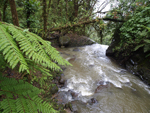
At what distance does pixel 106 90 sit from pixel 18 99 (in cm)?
379

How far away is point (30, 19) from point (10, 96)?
15.4 feet

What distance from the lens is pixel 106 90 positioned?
3793 millimetres

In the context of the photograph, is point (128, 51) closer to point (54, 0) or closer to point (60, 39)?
point (60, 39)

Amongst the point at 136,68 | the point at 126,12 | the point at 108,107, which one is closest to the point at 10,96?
the point at 108,107

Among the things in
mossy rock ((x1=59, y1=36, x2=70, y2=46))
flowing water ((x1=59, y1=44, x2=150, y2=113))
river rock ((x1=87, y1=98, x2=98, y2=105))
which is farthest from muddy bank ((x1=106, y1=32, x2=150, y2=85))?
mossy rock ((x1=59, y1=36, x2=70, y2=46))

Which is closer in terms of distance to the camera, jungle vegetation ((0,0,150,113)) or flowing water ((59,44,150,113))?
jungle vegetation ((0,0,150,113))

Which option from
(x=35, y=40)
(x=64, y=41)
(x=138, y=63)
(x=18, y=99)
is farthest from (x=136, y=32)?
(x=64, y=41)

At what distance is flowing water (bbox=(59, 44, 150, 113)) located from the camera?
3037 millimetres

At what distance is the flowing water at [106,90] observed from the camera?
9.96ft

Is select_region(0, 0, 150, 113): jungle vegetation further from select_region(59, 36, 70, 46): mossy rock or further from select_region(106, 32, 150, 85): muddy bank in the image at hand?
select_region(59, 36, 70, 46): mossy rock

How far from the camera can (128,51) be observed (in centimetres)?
553

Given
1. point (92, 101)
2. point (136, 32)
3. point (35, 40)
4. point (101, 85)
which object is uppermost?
point (136, 32)

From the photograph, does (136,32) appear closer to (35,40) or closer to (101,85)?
(101,85)

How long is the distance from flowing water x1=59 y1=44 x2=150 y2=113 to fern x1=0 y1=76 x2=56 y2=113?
250cm
